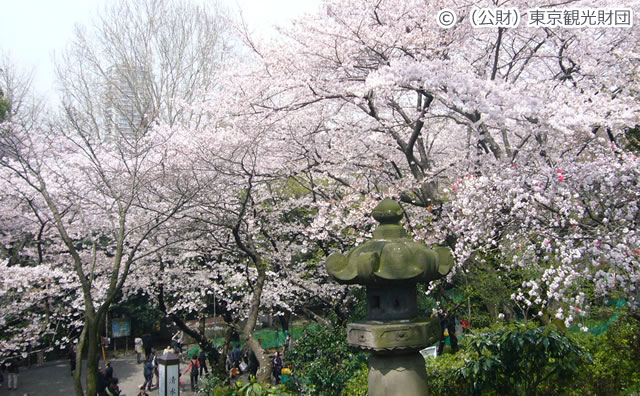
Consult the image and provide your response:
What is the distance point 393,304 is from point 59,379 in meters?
17.0

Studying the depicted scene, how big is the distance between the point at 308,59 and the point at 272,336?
13.0 meters

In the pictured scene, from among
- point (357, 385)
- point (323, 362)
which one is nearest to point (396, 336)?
point (357, 385)

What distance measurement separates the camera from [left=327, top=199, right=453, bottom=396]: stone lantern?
4.34 m

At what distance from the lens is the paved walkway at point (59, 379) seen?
1521cm

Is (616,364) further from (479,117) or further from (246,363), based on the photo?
(246,363)

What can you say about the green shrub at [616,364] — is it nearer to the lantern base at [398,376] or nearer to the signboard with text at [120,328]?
the lantern base at [398,376]

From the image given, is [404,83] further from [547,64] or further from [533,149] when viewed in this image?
[547,64]

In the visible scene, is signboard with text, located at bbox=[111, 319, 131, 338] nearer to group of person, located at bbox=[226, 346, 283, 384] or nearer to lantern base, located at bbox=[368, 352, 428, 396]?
group of person, located at bbox=[226, 346, 283, 384]

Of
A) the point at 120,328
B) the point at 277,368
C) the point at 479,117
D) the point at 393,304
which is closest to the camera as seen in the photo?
the point at 393,304

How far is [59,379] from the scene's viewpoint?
56.4 feet

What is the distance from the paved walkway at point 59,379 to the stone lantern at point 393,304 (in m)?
11.1

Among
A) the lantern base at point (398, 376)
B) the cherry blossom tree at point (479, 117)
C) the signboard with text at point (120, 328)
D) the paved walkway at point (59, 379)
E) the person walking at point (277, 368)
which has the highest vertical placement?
the cherry blossom tree at point (479, 117)

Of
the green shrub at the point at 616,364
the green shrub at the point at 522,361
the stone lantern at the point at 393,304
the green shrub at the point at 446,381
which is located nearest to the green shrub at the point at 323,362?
the green shrub at the point at 446,381

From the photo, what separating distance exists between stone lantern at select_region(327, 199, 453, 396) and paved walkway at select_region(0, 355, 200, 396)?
11.1m
